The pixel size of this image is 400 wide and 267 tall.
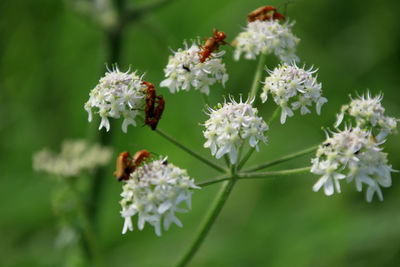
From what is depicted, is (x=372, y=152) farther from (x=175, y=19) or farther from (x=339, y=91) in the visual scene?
(x=175, y=19)

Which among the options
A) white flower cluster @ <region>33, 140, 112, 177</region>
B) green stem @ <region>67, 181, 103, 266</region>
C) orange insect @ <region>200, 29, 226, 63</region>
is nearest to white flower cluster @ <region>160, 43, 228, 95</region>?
orange insect @ <region>200, 29, 226, 63</region>

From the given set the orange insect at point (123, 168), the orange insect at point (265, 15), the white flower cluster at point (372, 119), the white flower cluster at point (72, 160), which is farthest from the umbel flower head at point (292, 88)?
the white flower cluster at point (72, 160)

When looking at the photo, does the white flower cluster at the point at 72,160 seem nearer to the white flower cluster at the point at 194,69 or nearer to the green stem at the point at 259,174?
the white flower cluster at the point at 194,69

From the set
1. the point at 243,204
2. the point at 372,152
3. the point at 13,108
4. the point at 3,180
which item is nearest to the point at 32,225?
the point at 3,180

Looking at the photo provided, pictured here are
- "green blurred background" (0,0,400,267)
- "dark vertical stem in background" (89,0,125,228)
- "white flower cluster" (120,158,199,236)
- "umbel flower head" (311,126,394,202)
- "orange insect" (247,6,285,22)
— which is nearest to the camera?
"white flower cluster" (120,158,199,236)

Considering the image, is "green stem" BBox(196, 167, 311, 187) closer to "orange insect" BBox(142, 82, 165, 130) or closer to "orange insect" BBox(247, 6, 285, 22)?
"orange insect" BBox(142, 82, 165, 130)

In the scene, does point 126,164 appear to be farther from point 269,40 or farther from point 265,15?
point 265,15
